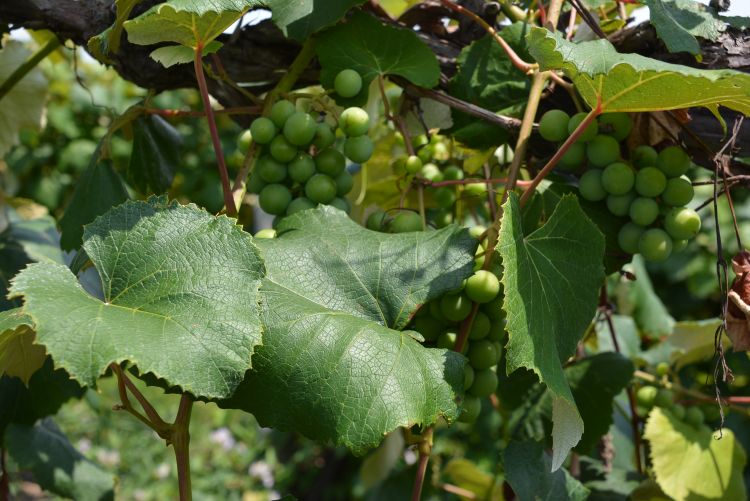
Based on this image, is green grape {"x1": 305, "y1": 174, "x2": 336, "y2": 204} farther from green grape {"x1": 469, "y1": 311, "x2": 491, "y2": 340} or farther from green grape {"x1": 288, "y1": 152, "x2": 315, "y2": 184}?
green grape {"x1": 469, "y1": 311, "x2": 491, "y2": 340}

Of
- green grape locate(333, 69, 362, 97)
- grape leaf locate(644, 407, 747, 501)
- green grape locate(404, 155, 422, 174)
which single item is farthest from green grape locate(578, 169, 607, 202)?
grape leaf locate(644, 407, 747, 501)

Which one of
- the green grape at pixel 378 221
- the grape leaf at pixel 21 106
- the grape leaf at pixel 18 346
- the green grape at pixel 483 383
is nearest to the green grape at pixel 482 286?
the green grape at pixel 483 383

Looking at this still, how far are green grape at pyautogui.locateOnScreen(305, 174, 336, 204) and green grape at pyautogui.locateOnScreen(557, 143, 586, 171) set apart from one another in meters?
0.32

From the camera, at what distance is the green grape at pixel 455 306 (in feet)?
3.10

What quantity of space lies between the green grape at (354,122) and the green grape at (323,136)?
0.07 feet

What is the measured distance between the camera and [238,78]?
Answer: 1.23 m

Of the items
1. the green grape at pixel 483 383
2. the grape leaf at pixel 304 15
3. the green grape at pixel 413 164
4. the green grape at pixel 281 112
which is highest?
the grape leaf at pixel 304 15

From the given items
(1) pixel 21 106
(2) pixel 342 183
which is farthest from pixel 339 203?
(1) pixel 21 106

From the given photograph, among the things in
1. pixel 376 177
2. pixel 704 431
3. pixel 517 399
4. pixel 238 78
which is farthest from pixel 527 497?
pixel 238 78

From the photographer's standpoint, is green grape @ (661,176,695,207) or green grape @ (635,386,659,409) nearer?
green grape @ (661,176,695,207)

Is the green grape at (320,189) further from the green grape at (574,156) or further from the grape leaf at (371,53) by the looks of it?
the green grape at (574,156)

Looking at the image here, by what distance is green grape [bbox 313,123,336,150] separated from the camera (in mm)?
1074

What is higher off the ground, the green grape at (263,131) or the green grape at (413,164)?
the green grape at (263,131)

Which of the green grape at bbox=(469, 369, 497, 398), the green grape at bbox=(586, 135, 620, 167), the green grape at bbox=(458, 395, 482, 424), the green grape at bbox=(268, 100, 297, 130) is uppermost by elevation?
the green grape at bbox=(268, 100, 297, 130)
